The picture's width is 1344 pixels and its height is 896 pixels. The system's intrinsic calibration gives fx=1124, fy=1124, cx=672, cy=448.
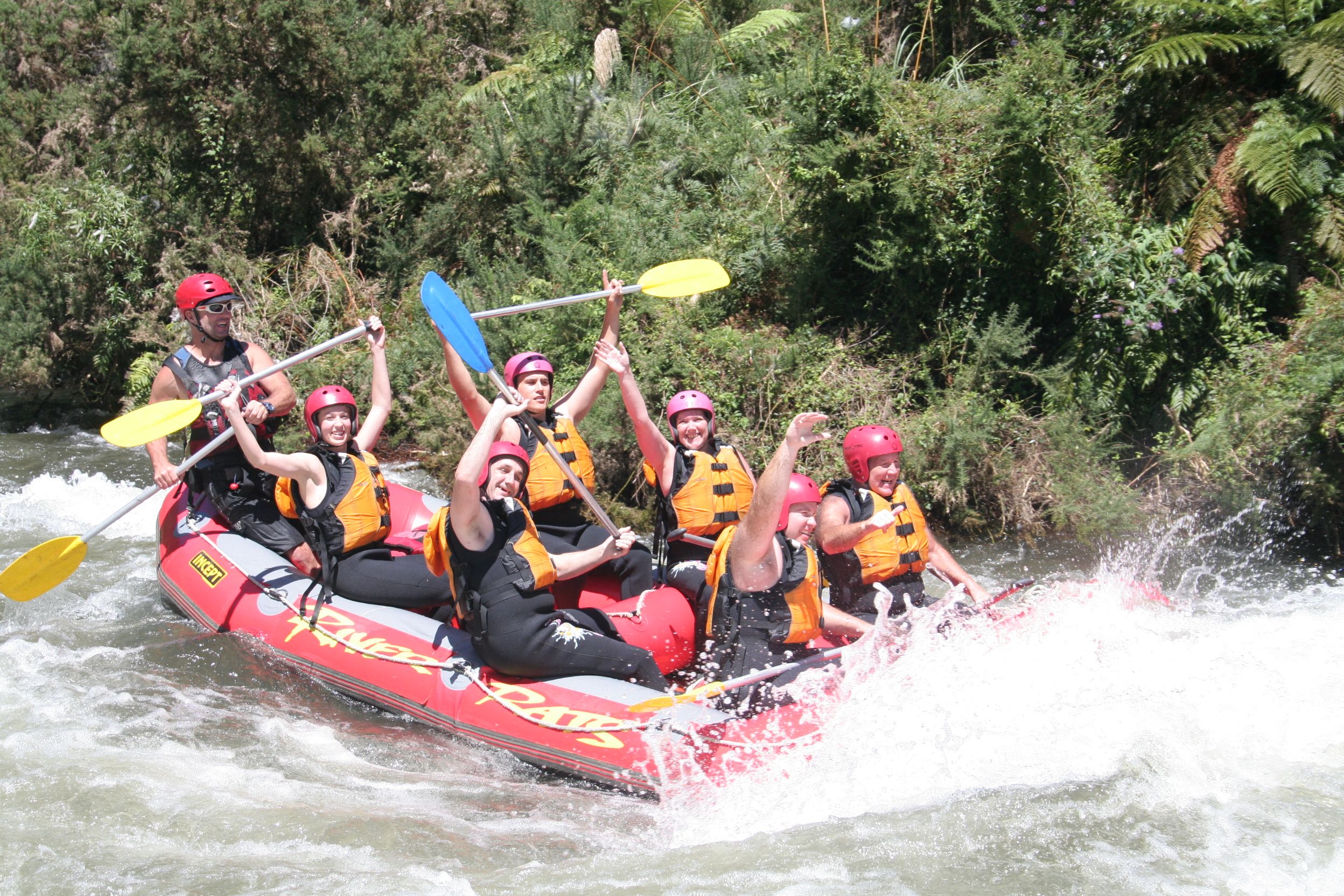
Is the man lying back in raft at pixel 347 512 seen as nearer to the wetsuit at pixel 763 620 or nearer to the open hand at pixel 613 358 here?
the open hand at pixel 613 358

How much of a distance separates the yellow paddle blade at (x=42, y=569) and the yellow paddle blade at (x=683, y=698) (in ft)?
10.6

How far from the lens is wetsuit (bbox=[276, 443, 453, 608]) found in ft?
17.1

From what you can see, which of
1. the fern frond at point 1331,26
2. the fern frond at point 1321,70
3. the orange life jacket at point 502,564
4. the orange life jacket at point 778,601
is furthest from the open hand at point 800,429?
the fern frond at point 1331,26

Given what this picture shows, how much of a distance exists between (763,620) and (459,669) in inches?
53.8

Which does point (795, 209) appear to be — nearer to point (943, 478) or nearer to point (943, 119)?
point (943, 119)

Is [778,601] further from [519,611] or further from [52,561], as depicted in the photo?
[52,561]

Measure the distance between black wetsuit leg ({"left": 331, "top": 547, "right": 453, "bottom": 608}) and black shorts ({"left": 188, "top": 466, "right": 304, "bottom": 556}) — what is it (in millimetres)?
709

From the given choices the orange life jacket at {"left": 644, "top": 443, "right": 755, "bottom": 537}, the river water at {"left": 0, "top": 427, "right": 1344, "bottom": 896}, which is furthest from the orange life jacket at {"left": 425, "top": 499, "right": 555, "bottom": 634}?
the orange life jacket at {"left": 644, "top": 443, "right": 755, "bottom": 537}

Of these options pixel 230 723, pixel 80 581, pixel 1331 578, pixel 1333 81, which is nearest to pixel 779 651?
pixel 230 723

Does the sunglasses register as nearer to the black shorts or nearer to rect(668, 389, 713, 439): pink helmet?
the black shorts

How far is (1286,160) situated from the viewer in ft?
22.7

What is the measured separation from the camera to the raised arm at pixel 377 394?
18.1 ft

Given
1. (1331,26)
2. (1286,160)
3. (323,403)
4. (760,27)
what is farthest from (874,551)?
(760,27)

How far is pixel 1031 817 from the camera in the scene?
3959 millimetres
